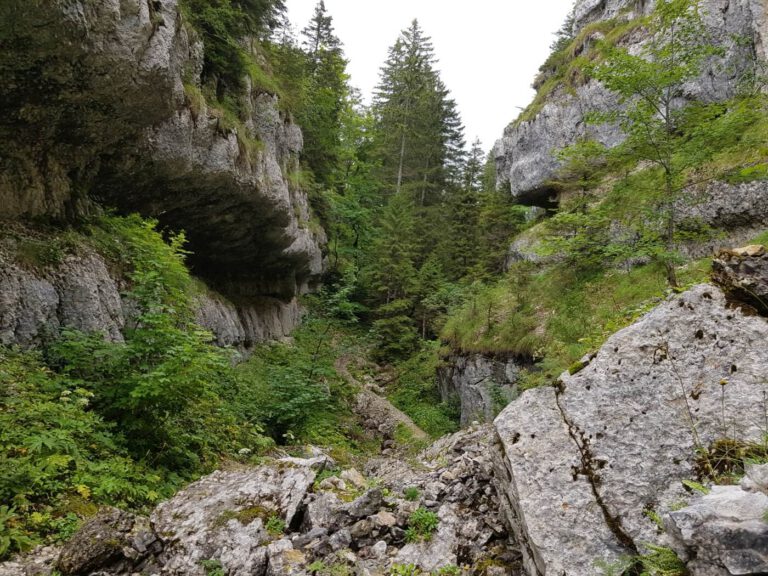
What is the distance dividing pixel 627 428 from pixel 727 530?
133 centimetres

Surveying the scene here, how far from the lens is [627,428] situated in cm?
331

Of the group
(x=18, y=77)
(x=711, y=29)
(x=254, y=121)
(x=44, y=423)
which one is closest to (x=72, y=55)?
(x=18, y=77)

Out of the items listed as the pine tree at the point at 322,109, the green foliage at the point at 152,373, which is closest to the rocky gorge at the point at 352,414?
the green foliage at the point at 152,373

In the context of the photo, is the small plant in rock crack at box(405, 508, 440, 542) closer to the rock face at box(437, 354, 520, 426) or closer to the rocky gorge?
the rocky gorge

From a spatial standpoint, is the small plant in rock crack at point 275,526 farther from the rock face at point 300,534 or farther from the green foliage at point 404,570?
the green foliage at point 404,570

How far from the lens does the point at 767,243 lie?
7.57 metres

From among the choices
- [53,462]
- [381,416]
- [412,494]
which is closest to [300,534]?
[412,494]

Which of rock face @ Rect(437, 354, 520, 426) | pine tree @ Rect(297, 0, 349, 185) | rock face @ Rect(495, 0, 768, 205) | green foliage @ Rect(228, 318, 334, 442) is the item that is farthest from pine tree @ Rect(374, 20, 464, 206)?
green foliage @ Rect(228, 318, 334, 442)

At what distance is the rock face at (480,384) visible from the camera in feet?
39.7

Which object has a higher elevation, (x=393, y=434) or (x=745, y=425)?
(x=745, y=425)

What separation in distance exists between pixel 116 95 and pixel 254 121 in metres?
6.59

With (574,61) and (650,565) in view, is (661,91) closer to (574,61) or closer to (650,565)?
(650,565)

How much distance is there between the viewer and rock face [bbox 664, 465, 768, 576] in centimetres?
192

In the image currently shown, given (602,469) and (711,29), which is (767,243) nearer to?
(602,469)
